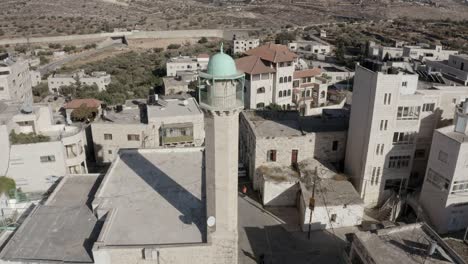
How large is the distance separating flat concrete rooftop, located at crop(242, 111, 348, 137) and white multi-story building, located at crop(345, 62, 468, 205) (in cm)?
278

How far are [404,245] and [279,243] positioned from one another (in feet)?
25.4

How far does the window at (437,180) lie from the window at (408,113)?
3719 millimetres

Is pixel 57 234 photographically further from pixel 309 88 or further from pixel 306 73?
pixel 306 73

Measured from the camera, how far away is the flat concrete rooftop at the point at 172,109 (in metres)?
32.8

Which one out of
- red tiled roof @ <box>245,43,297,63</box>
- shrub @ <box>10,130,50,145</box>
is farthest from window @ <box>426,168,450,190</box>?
red tiled roof @ <box>245,43,297,63</box>

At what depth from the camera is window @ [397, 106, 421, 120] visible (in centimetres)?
2548

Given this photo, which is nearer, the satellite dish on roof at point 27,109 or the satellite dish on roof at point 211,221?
the satellite dish on roof at point 211,221

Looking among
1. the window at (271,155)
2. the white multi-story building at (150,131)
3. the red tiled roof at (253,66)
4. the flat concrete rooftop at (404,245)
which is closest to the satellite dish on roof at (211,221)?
the flat concrete rooftop at (404,245)

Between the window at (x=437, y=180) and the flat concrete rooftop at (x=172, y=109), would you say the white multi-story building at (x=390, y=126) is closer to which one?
the window at (x=437, y=180)

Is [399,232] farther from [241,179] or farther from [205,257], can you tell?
[241,179]

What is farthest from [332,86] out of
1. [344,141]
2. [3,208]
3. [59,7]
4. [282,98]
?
[59,7]

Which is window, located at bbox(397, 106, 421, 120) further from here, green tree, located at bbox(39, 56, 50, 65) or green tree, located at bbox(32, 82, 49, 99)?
green tree, located at bbox(39, 56, 50, 65)

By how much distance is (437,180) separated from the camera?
78.9ft

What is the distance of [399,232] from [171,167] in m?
12.9
